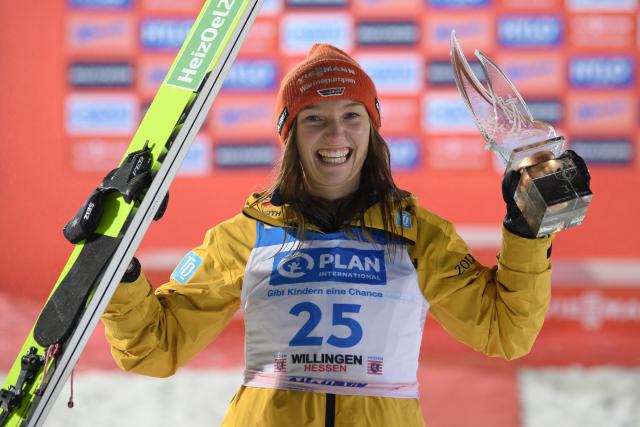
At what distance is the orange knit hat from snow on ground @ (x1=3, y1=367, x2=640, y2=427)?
214 cm

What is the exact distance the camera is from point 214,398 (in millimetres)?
4180

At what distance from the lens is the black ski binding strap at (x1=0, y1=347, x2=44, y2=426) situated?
6.20 ft

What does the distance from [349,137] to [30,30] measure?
352 cm

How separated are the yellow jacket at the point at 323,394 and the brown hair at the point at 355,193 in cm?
2

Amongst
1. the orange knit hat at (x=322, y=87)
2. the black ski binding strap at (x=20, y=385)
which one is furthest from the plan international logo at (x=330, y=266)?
the black ski binding strap at (x=20, y=385)

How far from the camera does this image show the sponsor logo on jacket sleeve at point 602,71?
16.6 ft

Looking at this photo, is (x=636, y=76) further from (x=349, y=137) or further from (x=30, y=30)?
(x=349, y=137)

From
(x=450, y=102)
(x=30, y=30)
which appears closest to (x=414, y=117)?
(x=450, y=102)

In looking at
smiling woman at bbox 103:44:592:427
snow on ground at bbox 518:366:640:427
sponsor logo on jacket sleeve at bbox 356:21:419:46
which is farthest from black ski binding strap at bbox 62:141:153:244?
sponsor logo on jacket sleeve at bbox 356:21:419:46

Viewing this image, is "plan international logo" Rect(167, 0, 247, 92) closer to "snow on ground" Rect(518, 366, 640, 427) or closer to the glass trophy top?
the glass trophy top

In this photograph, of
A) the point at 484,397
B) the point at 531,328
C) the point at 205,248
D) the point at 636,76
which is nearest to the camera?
the point at 531,328

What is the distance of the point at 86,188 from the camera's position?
16.7 ft

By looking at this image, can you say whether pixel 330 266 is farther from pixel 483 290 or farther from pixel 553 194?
pixel 553 194

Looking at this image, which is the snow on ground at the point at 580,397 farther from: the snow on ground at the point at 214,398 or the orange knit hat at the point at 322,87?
the orange knit hat at the point at 322,87
